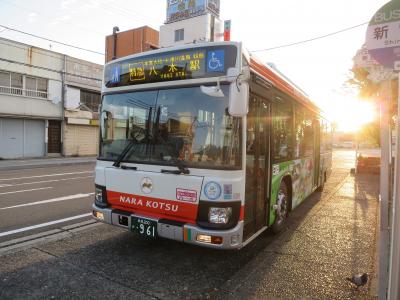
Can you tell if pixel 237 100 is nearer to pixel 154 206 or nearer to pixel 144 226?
pixel 154 206

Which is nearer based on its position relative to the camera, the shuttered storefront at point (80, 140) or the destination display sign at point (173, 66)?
the destination display sign at point (173, 66)

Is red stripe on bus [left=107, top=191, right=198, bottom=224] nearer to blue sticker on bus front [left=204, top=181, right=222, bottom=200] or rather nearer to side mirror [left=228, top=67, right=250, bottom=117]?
blue sticker on bus front [left=204, top=181, right=222, bottom=200]

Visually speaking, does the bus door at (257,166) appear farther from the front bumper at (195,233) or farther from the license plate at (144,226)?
the license plate at (144,226)

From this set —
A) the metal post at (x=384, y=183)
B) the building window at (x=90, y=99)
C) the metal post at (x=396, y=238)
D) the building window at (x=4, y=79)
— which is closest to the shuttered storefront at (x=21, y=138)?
the building window at (x=4, y=79)

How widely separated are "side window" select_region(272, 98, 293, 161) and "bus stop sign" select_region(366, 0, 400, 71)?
7.93 ft

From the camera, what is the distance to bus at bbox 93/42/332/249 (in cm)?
391

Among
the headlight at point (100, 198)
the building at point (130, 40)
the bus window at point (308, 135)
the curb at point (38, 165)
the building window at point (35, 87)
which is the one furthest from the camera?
the building at point (130, 40)

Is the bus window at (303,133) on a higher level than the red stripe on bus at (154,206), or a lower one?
higher

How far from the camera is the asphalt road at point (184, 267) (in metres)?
3.70

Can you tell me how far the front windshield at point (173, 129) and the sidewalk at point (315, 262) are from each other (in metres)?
1.49

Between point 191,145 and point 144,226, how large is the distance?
128 cm

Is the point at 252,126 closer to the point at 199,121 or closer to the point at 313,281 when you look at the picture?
the point at 199,121

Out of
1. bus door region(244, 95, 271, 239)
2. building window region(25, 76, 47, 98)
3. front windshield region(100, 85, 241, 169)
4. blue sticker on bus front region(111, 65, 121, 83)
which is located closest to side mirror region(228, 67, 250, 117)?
front windshield region(100, 85, 241, 169)

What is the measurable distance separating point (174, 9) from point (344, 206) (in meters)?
22.0
